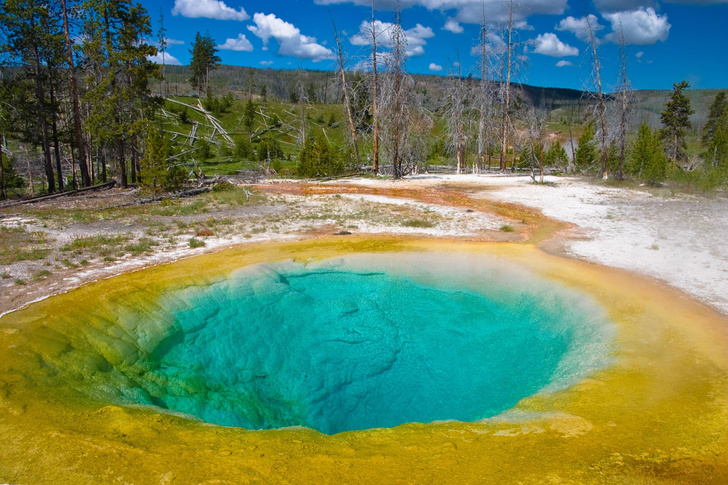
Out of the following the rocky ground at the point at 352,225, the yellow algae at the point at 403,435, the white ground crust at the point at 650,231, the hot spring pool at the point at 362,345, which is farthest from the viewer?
the rocky ground at the point at 352,225

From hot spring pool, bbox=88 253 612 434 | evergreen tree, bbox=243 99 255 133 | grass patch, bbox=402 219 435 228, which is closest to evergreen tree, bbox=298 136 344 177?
grass patch, bbox=402 219 435 228

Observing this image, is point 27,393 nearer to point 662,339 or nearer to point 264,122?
point 662,339

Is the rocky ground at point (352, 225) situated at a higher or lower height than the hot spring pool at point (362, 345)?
higher

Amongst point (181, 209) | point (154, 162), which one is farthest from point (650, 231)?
point (154, 162)

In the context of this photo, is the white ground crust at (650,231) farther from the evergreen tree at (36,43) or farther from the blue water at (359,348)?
the evergreen tree at (36,43)

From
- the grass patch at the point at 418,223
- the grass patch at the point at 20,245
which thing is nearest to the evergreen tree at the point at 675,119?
the grass patch at the point at 418,223
